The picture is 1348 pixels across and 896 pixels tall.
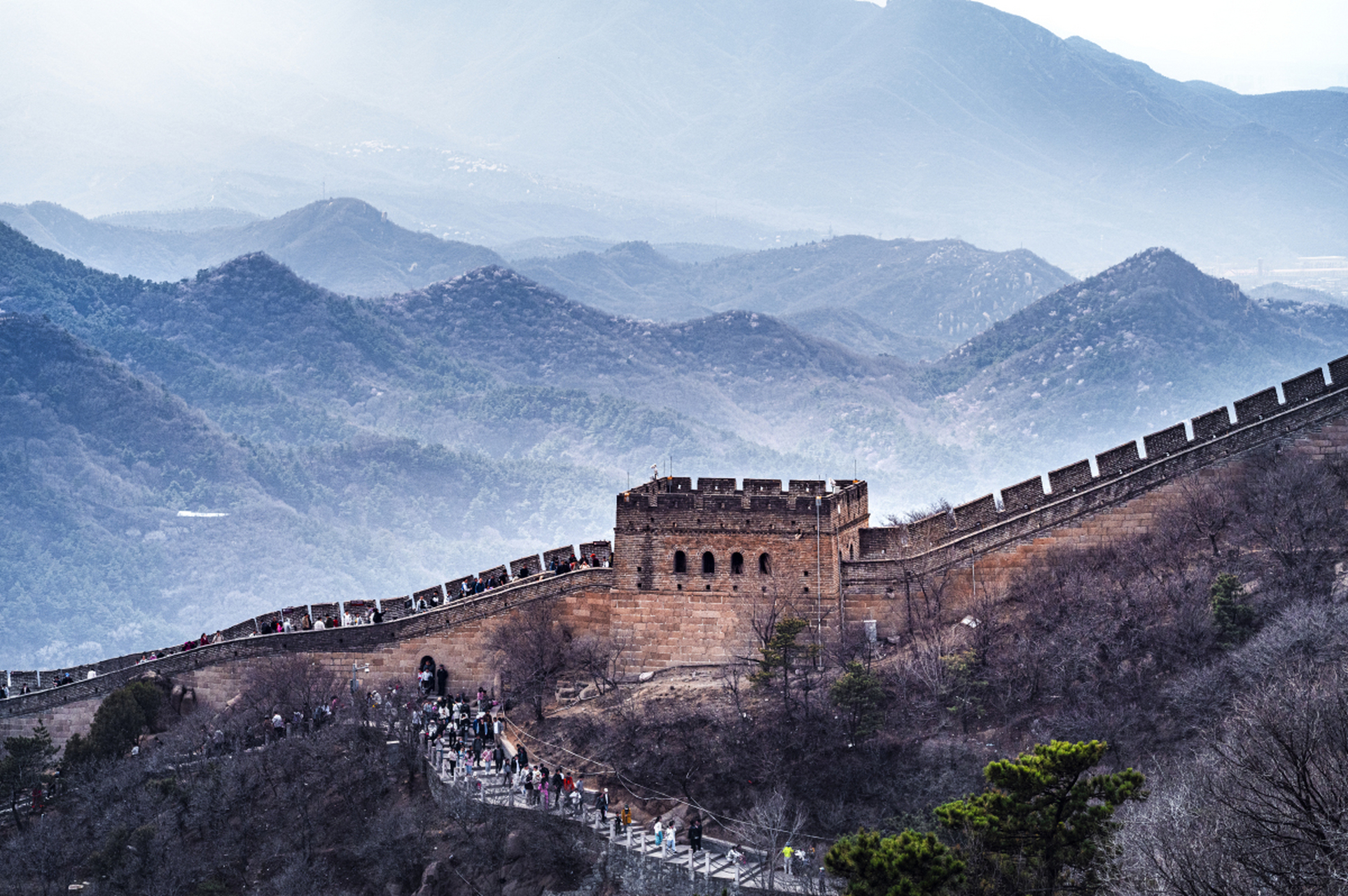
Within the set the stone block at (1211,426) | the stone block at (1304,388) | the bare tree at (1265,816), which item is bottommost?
the bare tree at (1265,816)

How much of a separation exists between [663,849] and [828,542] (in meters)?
11.0

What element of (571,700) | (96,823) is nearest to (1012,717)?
(571,700)

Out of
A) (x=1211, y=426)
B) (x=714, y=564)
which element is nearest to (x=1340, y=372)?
(x=1211, y=426)

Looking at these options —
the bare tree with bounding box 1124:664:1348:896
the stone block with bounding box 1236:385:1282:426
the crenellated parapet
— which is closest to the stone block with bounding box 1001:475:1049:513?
the crenellated parapet

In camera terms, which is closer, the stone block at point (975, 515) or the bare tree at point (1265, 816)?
the bare tree at point (1265, 816)

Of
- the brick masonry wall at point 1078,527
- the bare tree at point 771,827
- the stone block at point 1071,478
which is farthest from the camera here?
the stone block at point 1071,478

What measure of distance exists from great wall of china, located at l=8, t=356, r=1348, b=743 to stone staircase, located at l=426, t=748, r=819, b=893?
5841mm

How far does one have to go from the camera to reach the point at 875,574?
156 ft

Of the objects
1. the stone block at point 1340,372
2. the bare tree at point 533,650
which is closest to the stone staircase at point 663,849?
the bare tree at point 533,650

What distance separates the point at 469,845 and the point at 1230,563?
20.1m

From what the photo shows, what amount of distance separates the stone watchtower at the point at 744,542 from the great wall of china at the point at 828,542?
4 cm

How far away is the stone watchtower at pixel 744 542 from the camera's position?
47.2m

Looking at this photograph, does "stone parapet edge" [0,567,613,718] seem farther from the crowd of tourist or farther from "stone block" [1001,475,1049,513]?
"stone block" [1001,475,1049,513]

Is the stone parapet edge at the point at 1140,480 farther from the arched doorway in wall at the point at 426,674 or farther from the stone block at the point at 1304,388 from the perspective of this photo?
the arched doorway in wall at the point at 426,674
